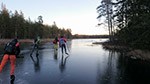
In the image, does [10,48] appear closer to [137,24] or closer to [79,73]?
[79,73]

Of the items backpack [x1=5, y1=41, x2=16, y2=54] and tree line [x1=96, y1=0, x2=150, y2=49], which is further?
tree line [x1=96, y1=0, x2=150, y2=49]

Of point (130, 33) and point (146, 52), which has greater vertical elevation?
point (130, 33)

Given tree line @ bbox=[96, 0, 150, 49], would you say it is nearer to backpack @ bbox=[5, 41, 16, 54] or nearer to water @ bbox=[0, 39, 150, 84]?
water @ bbox=[0, 39, 150, 84]

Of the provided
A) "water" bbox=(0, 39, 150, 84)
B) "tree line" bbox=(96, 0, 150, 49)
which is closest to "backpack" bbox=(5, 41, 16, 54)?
"water" bbox=(0, 39, 150, 84)

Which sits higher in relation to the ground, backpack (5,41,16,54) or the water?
backpack (5,41,16,54)

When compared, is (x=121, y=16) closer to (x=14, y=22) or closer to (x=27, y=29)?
(x=14, y=22)

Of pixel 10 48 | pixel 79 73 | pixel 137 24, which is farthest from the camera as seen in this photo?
pixel 137 24

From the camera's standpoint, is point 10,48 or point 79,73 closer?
point 10,48

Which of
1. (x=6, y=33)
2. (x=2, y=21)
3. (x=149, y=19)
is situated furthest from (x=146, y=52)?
(x=6, y=33)

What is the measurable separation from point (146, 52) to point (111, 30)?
17618 mm

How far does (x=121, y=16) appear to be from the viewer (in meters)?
12.3

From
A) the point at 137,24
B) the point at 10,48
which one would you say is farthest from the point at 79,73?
the point at 137,24

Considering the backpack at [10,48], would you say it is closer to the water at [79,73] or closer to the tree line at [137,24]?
the water at [79,73]

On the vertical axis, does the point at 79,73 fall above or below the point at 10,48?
below
